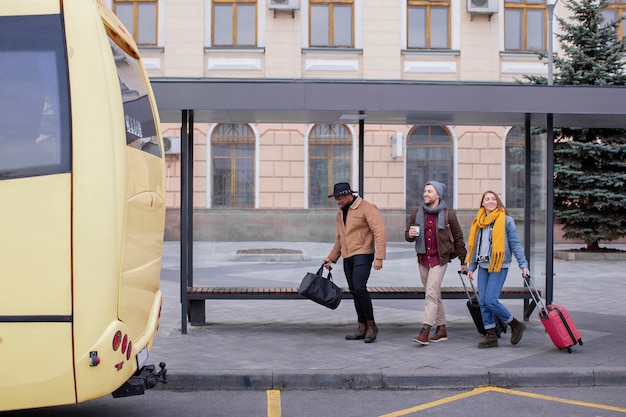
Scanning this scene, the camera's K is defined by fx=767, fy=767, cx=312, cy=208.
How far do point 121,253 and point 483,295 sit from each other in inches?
179

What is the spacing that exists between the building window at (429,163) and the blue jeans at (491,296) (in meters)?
1.86

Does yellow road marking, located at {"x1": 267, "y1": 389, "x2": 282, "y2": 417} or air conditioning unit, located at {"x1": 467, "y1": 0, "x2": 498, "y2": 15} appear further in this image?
air conditioning unit, located at {"x1": 467, "y1": 0, "x2": 498, "y2": 15}

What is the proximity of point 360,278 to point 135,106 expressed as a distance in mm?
3757

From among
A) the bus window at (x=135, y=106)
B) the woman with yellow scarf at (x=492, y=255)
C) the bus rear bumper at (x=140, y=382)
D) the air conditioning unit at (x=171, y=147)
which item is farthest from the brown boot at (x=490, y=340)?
the air conditioning unit at (x=171, y=147)

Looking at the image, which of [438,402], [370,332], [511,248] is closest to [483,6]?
[511,248]

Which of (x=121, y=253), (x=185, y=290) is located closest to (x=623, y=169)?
(x=185, y=290)

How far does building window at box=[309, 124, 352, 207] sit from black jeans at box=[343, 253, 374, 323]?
1809 millimetres

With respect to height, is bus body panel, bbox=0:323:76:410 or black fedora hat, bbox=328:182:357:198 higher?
black fedora hat, bbox=328:182:357:198

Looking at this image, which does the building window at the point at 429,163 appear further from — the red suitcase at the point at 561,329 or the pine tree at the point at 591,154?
the pine tree at the point at 591,154

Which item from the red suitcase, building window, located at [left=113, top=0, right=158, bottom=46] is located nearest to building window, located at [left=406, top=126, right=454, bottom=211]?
the red suitcase

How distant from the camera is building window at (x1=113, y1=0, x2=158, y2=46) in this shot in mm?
23188

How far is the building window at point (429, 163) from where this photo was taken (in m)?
9.82

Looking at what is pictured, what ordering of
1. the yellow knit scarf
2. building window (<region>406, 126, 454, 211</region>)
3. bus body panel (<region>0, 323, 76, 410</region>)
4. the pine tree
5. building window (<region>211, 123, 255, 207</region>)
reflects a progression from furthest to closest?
the pine tree < building window (<region>406, 126, 454, 211</region>) < building window (<region>211, 123, 255, 207</region>) < the yellow knit scarf < bus body panel (<region>0, 323, 76, 410</region>)

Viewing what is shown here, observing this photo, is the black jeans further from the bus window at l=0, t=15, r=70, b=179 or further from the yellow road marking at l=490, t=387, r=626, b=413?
the bus window at l=0, t=15, r=70, b=179
